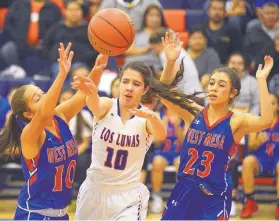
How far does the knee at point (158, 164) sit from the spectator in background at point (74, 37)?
194 centimetres

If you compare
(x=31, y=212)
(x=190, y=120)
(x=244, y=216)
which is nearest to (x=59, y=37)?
(x=244, y=216)

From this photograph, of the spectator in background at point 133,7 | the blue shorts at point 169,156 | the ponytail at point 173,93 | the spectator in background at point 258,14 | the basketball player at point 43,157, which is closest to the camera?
the basketball player at point 43,157

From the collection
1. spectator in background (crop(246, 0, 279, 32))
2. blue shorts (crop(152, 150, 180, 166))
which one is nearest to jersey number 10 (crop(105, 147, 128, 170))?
blue shorts (crop(152, 150, 180, 166))

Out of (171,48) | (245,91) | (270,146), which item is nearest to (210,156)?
(171,48)

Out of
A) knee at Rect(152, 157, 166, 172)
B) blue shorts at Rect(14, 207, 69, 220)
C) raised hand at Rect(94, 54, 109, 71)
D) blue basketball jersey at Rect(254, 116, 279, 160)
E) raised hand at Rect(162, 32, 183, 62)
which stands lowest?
blue shorts at Rect(14, 207, 69, 220)

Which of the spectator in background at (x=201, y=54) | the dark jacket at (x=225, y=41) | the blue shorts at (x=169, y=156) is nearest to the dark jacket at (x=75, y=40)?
the spectator in background at (x=201, y=54)

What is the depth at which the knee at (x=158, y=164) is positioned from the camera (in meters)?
8.34

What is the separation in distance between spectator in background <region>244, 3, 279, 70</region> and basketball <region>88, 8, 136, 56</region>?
3.98 meters

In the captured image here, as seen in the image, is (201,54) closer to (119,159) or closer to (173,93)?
(173,93)

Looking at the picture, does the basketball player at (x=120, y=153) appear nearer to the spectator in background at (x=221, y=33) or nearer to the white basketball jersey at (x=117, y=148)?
the white basketball jersey at (x=117, y=148)

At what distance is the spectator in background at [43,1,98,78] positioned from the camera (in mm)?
9695

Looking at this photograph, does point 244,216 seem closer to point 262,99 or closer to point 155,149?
point 155,149

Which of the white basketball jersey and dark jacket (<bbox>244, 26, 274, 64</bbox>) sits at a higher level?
dark jacket (<bbox>244, 26, 274, 64</bbox>)

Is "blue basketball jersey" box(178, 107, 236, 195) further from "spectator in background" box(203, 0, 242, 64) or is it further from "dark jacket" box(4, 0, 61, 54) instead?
"dark jacket" box(4, 0, 61, 54)
